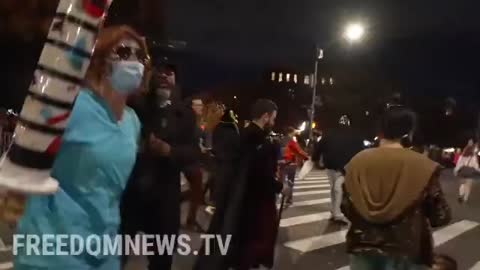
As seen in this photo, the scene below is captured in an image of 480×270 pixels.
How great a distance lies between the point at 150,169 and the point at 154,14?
1.05 metres

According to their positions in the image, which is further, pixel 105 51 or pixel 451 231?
pixel 451 231

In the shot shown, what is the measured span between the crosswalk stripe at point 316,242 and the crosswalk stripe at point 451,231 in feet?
4.46

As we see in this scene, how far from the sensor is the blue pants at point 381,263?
119 inches

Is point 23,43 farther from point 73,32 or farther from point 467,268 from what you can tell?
point 467,268

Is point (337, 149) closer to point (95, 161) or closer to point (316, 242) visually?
point (316, 242)

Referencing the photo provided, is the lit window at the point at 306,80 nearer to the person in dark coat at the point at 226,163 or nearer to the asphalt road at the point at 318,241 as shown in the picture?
the asphalt road at the point at 318,241

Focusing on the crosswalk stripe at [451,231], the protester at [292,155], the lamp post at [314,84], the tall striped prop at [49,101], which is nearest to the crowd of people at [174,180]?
the tall striped prop at [49,101]

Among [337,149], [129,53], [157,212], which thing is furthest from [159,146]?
[337,149]

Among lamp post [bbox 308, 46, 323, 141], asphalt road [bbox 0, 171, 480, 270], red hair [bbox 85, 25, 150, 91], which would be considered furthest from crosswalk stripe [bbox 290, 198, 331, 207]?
red hair [bbox 85, 25, 150, 91]

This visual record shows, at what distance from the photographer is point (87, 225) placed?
6.22 ft

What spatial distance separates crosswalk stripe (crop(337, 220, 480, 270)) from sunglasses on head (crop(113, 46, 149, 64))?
21.5 ft

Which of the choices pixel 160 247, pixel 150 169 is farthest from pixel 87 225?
pixel 160 247

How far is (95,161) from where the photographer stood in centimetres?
185

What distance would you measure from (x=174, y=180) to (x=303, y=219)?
5.26 metres
